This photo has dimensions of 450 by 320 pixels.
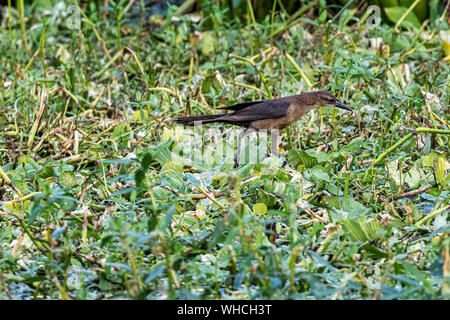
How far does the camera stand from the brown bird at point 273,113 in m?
4.34

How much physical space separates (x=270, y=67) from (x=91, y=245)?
9.76 ft

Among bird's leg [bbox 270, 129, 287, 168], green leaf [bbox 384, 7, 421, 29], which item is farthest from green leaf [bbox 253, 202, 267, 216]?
green leaf [bbox 384, 7, 421, 29]

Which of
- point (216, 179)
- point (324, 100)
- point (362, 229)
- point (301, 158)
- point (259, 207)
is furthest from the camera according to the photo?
point (324, 100)

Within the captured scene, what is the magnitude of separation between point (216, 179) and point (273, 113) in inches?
31.0

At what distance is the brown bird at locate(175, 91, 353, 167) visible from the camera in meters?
4.34

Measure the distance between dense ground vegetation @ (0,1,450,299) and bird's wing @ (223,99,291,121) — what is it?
18 cm

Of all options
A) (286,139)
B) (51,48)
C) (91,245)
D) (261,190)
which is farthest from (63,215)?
(51,48)

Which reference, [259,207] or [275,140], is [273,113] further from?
[259,207]

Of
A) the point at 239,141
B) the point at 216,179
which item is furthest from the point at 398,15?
the point at 216,179

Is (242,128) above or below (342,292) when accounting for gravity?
above

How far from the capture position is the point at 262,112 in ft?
14.4

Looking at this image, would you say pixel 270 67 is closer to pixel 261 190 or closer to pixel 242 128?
pixel 242 128

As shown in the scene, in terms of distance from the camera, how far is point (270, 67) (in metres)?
5.58

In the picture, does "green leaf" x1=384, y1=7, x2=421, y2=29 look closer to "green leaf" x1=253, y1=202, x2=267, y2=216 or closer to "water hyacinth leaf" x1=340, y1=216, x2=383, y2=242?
"green leaf" x1=253, y1=202, x2=267, y2=216
